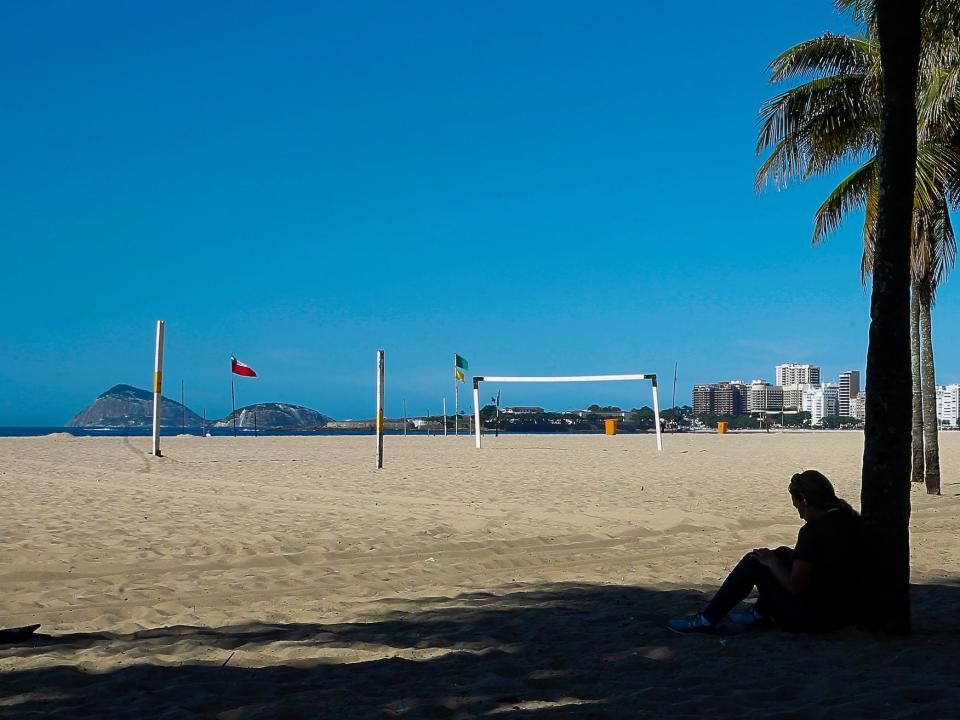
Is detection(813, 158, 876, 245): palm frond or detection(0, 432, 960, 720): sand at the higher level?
detection(813, 158, 876, 245): palm frond

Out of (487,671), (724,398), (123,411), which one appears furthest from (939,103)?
(123,411)

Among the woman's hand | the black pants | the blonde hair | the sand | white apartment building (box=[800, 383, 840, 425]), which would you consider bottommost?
the sand

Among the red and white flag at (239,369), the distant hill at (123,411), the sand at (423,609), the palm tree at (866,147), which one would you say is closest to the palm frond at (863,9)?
the palm tree at (866,147)

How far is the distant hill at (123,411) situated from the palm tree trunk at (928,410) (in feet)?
487

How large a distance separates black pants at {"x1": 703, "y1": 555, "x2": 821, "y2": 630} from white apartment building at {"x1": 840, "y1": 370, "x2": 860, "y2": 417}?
6746 inches

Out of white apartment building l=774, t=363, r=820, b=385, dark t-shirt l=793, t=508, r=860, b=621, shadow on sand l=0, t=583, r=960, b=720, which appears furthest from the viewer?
white apartment building l=774, t=363, r=820, b=385

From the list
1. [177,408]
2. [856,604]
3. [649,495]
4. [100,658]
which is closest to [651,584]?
[856,604]

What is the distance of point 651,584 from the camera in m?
5.80

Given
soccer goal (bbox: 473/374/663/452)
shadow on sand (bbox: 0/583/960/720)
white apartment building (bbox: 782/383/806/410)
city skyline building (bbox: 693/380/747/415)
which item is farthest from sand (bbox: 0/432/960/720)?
white apartment building (bbox: 782/383/806/410)

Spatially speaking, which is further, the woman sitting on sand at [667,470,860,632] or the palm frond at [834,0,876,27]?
the palm frond at [834,0,876,27]

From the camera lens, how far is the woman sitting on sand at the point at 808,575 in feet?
13.3

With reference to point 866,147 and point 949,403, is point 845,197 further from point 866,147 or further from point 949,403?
point 949,403

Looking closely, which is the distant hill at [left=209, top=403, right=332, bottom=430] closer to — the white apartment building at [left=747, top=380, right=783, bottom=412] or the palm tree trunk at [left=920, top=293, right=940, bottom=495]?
the white apartment building at [left=747, top=380, right=783, bottom=412]

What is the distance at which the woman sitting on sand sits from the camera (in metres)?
4.04
